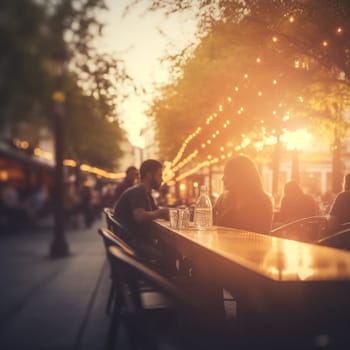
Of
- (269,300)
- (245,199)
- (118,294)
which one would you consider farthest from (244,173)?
(269,300)

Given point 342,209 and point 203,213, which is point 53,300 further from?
point 342,209

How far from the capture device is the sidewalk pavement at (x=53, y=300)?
188 inches

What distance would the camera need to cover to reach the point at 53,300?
658 centimetres

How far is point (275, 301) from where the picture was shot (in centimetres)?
216

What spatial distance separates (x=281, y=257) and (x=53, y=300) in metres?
4.58

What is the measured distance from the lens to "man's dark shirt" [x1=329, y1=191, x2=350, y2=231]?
5949mm

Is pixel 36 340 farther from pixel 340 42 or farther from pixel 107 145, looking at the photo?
pixel 340 42

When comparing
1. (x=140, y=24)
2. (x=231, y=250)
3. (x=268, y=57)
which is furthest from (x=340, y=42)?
(x=231, y=250)

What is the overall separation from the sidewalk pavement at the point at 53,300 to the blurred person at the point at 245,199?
1674mm

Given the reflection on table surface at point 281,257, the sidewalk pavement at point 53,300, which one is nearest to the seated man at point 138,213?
the sidewalk pavement at point 53,300

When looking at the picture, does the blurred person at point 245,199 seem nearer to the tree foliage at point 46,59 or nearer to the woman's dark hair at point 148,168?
the woman's dark hair at point 148,168

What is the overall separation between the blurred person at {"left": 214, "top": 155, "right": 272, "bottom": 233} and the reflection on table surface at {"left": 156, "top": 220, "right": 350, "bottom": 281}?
1.34 m

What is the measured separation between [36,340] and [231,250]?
2601 millimetres

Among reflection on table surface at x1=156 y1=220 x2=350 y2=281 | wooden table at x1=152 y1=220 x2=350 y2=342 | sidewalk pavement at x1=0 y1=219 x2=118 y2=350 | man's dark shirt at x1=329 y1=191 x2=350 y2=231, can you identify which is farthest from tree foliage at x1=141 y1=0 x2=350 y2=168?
wooden table at x1=152 y1=220 x2=350 y2=342
